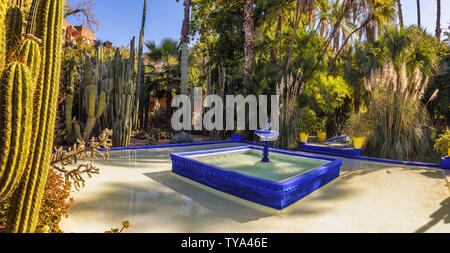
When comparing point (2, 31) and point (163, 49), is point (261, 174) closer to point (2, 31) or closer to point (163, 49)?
point (2, 31)

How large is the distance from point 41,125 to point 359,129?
25.0 feet

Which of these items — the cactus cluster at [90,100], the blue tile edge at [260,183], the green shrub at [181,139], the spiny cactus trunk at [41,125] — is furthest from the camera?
the green shrub at [181,139]

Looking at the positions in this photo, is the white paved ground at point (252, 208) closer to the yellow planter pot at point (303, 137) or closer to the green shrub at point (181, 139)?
the yellow planter pot at point (303, 137)

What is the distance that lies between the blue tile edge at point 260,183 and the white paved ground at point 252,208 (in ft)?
0.38

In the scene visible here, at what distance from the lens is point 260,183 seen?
145 inches

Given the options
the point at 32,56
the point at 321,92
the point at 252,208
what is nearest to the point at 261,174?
the point at 252,208

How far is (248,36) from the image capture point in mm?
11023

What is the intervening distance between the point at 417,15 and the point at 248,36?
47.6 feet

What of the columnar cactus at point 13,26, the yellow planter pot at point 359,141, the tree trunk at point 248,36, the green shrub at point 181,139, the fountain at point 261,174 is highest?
the tree trunk at point 248,36

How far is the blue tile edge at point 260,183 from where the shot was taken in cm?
356

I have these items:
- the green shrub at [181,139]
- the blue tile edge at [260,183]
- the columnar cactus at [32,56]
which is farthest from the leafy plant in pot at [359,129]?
the columnar cactus at [32,56]

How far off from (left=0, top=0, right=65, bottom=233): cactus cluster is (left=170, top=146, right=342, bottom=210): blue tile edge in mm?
2627

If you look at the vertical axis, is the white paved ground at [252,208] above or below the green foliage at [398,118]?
below
